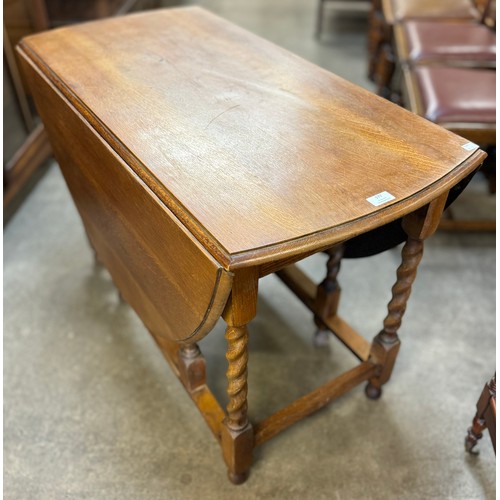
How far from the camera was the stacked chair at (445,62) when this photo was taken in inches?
66.2

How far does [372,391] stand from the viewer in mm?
1474

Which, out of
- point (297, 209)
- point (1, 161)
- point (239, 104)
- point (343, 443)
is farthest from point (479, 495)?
point (1, 161)

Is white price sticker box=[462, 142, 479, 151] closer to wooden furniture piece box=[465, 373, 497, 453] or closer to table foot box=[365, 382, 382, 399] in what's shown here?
wooden furniture piece box=[465, 373, 497, 453]

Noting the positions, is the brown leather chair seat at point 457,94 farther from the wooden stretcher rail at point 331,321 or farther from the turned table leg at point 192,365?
the turned table leg at point 192,365

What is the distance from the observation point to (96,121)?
106cm

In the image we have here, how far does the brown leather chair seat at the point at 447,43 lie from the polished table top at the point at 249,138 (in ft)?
3.32

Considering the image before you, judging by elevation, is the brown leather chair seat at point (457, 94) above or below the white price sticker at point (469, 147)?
below

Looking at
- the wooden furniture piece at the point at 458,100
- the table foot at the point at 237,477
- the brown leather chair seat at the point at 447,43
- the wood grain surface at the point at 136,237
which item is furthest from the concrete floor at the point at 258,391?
the brown leather chair seat at the point at 447,43

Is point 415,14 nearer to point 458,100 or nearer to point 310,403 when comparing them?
point 458,100

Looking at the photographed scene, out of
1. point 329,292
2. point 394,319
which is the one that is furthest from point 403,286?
point 329,292

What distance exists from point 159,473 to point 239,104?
0.90 m

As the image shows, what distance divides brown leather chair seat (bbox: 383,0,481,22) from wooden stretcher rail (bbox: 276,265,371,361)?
1.45 metres

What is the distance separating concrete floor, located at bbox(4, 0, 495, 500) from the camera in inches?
51.5

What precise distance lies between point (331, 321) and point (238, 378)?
1.79 feet
